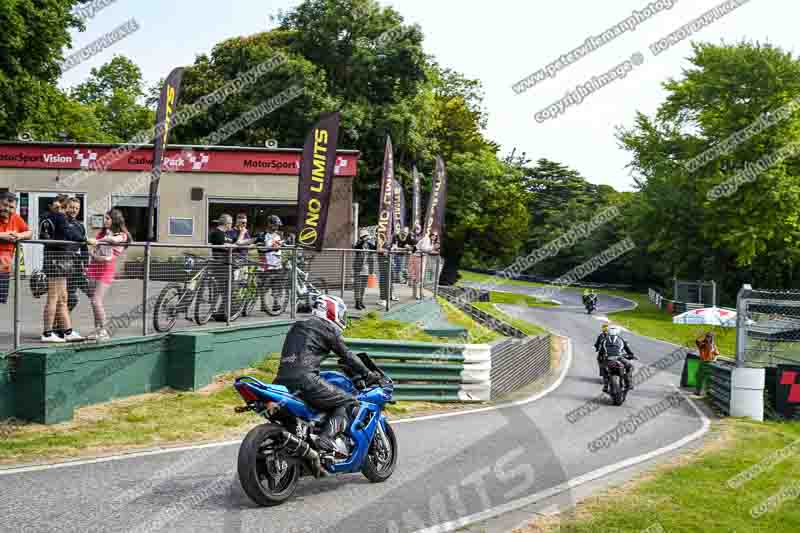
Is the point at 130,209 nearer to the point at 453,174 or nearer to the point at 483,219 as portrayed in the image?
the point at 453,174

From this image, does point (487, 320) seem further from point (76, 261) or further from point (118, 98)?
point (118, 98)

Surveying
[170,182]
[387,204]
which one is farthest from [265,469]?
[170,182]

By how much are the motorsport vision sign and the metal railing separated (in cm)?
41

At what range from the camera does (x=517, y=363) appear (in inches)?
691

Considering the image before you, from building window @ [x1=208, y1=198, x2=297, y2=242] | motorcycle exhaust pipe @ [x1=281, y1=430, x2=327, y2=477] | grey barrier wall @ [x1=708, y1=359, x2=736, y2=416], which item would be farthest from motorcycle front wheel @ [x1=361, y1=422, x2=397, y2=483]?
building window @ [x1=208, y1=198, x2=297, y2=242]

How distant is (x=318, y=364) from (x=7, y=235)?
4123 millimetres

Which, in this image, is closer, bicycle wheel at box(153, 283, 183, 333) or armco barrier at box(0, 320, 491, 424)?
armco barrier at box(0, 320, 491, 424)

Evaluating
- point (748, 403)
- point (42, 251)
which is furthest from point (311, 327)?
point (748, 403)

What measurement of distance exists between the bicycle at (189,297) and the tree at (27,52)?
17.5m

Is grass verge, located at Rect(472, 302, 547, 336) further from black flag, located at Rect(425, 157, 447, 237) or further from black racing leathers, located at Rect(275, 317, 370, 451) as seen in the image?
black racing leathers, located at Rect(275, 317, 370, 451)

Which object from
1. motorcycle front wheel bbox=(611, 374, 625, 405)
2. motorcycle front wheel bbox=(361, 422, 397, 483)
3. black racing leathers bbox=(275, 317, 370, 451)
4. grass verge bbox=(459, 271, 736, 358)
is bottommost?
grass verge bbox=(459, 271, 736, 358)

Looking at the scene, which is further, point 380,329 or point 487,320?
point 487,320

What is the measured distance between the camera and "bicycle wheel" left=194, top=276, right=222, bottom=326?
1212 centimetres

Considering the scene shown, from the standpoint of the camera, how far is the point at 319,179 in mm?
14875
